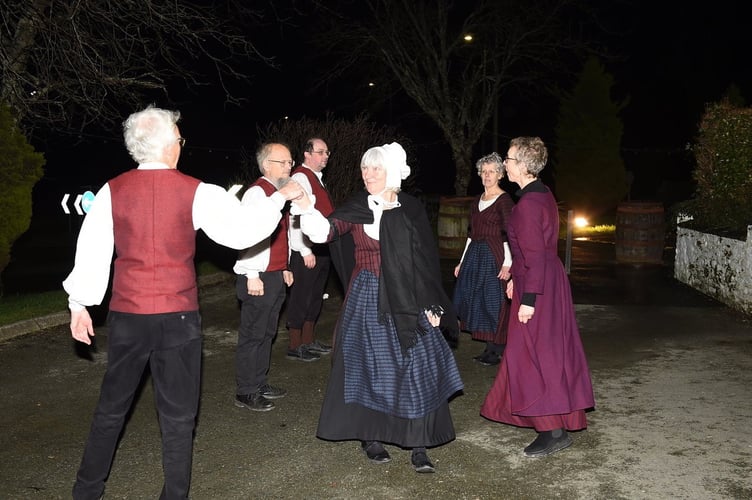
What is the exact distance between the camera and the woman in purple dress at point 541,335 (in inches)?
194

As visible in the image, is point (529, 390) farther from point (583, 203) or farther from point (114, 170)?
point (114, 170)

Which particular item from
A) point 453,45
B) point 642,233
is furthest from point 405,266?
point 453,45

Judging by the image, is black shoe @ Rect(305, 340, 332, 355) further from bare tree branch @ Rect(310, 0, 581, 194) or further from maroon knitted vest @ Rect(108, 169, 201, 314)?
bare tree branch @ Rect(310, 0, 581, 194)

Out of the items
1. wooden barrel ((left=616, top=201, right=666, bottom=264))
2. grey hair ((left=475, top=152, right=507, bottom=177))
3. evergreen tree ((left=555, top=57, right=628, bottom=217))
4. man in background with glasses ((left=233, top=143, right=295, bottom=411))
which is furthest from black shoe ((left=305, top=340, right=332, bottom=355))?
evergreen tree ((left=555, top=57, right=628, bottom=217))

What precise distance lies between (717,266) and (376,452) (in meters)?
7.33

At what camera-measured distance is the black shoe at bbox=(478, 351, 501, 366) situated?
7.14 metres

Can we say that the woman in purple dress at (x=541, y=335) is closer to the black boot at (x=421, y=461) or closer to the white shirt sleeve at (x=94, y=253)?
the black boot at (x=421, y=461)

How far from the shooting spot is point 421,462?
15.3ft

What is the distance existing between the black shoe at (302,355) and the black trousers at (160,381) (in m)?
3.40

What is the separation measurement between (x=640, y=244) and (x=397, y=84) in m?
17.7

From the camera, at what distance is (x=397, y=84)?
30.7m

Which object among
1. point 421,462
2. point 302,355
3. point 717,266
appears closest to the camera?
point 421,462

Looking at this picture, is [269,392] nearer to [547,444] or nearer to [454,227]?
[547,444]

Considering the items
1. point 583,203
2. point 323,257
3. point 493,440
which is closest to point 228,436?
point 493,440
